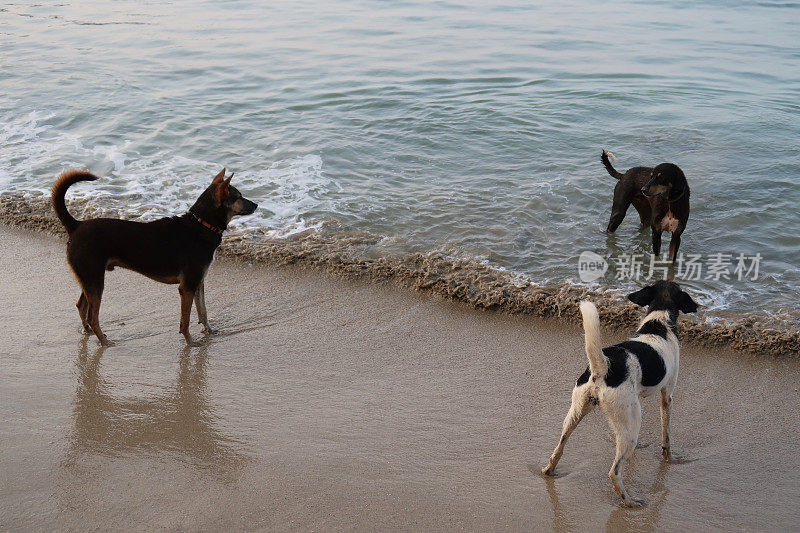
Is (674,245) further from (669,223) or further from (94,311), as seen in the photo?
(94,311)

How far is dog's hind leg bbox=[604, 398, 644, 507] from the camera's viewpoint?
336 cm

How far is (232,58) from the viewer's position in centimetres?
1579

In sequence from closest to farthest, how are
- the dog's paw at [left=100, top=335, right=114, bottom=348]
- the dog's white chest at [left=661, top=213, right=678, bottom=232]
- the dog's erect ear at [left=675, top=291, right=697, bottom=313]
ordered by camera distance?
the dog's erect ear at [left=675, top=291, right=697, bottom=313]
the dog's paw at [left=100, top=335, right=114, bottom=348]
the dog's white chest at [left=661, top=213, right=678, bottom=232]

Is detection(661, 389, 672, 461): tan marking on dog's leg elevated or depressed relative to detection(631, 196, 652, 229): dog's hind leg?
depressed

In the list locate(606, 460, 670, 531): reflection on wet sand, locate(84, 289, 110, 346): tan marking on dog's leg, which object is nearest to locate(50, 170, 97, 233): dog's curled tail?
locate(84, 289, 110, 346): tan marking on dog's leg

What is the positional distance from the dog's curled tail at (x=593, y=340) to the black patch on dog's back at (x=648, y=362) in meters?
0.31

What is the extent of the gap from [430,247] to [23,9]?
1992 centimetres

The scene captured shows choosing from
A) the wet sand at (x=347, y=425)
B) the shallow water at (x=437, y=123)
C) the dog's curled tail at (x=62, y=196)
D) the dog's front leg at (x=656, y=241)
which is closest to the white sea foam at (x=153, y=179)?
the shallow water at (x=437, y=123)

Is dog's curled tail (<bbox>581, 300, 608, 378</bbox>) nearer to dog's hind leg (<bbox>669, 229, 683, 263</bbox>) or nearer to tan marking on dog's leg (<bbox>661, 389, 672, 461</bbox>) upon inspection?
tan marking on dog's leg (<bbox>661, 389, 672, 461</bbox>)

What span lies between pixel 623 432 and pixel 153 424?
2.53m

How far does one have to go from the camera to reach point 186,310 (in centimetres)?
499

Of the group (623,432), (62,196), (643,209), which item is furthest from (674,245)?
(62,196)

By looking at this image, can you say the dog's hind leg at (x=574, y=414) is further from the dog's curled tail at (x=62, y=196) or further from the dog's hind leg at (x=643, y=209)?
the dog's hind leg at (x=643, y=209)

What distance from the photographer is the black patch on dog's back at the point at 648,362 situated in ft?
11.7
